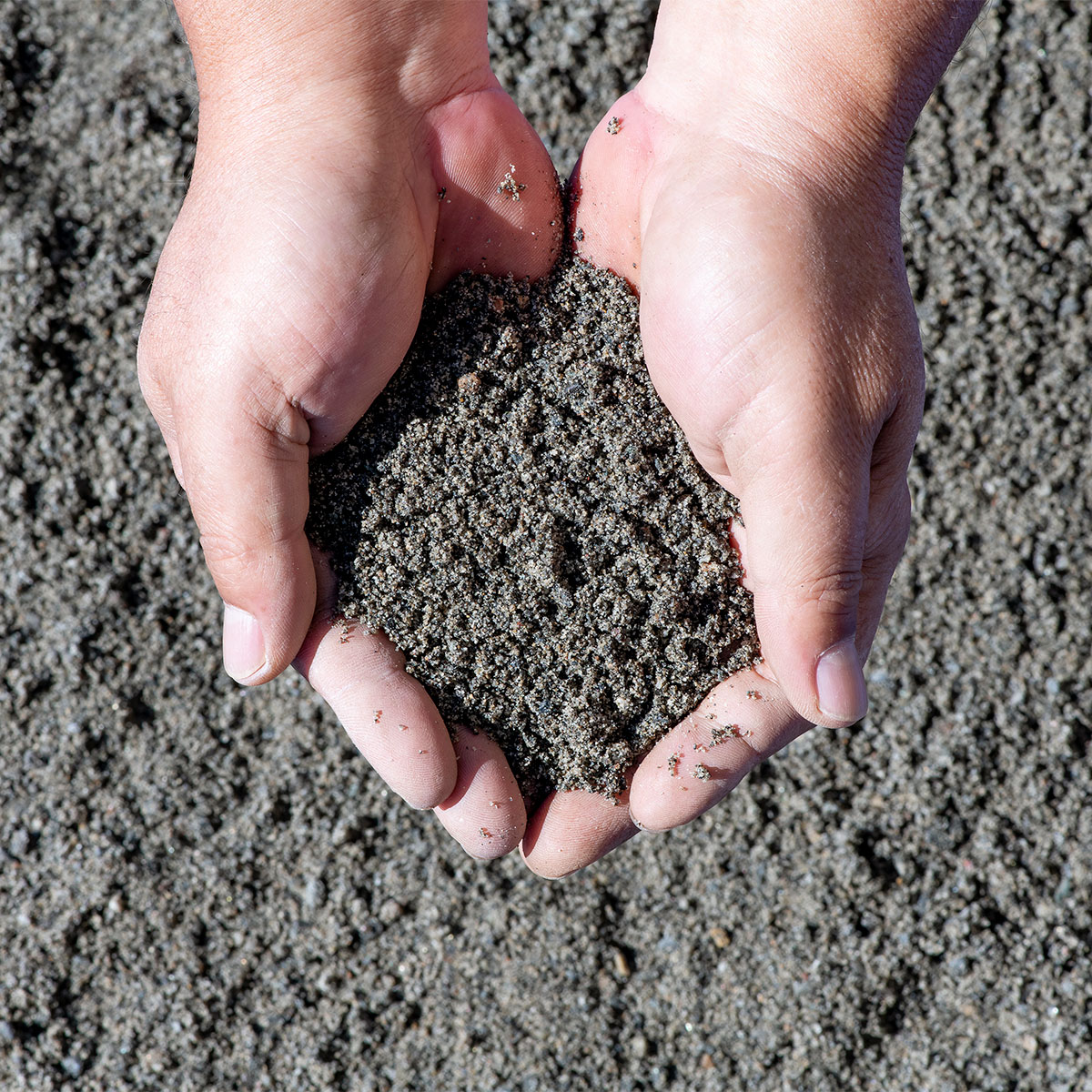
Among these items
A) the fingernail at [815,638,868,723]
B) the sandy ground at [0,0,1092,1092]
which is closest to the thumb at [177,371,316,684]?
the sandy ground at [0,0,1092,1092]

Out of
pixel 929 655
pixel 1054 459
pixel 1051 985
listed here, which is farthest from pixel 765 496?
pixel 1051 985

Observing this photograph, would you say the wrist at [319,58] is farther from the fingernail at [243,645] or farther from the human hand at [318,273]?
the fingernail at [243,645]

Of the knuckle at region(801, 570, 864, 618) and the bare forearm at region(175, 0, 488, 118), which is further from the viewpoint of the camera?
the bare forearm at region(175, 0, 488, 118)

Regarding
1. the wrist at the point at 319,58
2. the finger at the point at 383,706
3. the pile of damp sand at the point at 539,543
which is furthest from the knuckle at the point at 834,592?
the wrist at the point at 319,58

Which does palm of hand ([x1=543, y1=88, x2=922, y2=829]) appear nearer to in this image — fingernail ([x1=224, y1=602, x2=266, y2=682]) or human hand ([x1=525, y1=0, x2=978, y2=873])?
human hand ([x1=525, y1=0, x2=978, y2=873])

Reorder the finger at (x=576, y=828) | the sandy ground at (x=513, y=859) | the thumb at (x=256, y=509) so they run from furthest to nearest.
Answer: the sandy ground at (x=513, y=859), the finger at (x=576, y=828), the thumb at (x=256, y=509)

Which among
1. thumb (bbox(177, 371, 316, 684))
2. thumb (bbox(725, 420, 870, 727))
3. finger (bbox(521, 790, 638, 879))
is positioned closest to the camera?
thumb (bbox(725, 420, 870, 727))
